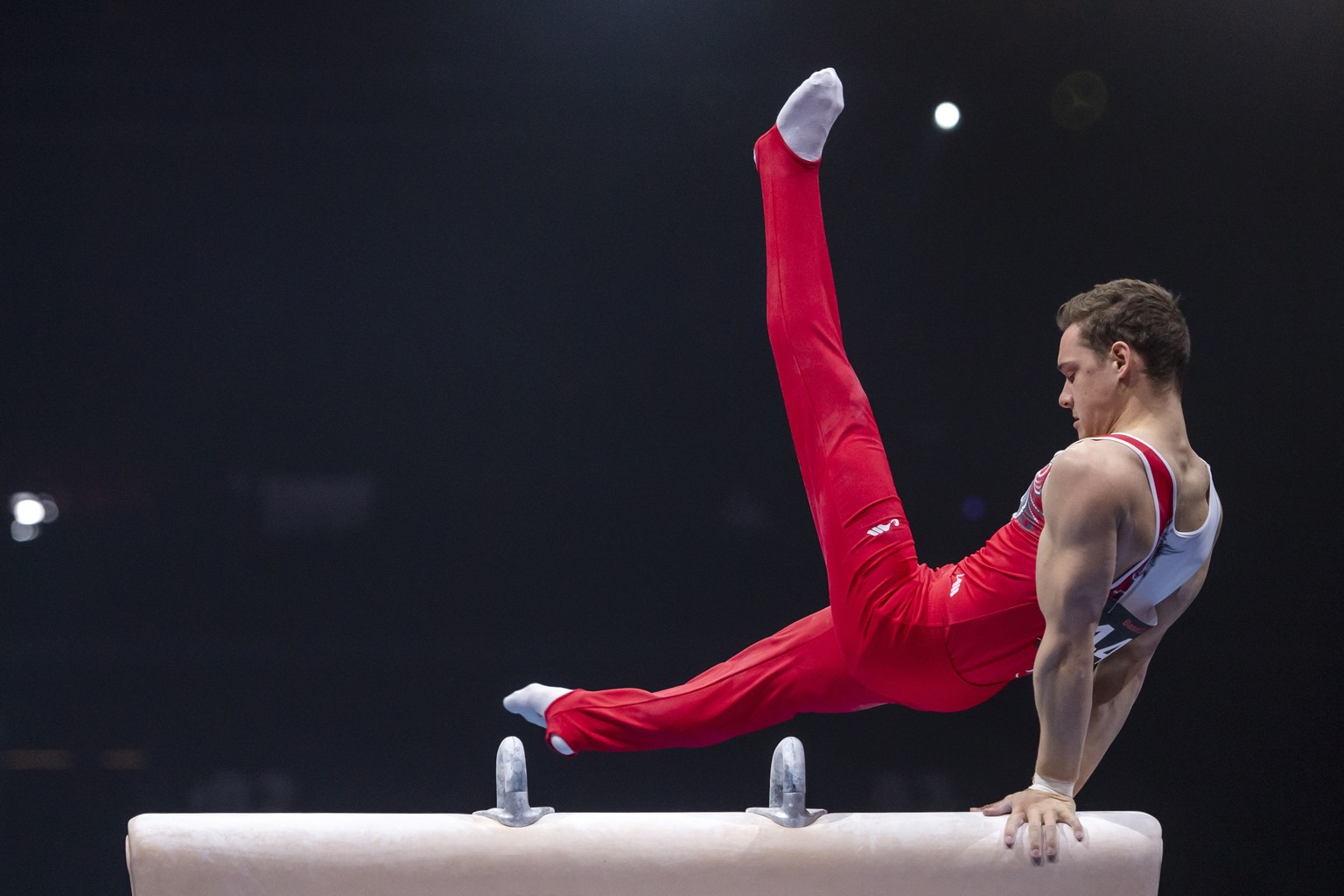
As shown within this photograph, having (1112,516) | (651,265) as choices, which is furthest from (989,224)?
(1112,516)

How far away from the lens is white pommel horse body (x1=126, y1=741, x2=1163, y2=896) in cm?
188

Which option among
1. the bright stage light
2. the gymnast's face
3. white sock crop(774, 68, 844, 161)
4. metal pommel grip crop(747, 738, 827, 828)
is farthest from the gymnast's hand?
the bright stage light

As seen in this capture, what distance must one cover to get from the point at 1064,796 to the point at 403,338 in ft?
8.72

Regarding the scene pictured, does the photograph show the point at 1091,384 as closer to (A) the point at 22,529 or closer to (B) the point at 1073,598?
(B) the point at 1073,598

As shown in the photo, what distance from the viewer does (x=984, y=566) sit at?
96.5 inches

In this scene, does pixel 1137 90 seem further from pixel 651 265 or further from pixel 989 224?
pixel 651 265

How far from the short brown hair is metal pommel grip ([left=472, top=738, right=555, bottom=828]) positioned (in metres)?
1.49

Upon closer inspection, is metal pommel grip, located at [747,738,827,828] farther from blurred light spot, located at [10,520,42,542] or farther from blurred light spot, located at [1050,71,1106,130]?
blurred light spot, located at [10,520,42,542]

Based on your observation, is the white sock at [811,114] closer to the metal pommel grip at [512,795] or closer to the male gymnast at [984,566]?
the male gymnast at [984,566]

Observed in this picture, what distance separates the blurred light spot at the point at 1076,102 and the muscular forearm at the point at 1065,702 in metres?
2.44

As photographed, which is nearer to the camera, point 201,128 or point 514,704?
point 514,704

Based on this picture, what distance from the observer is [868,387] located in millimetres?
3773

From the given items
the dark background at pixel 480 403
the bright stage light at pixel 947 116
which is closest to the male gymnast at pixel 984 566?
the dark background at pixel 480 403

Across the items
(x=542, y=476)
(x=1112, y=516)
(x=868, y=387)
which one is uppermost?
(x=868, y=387)
